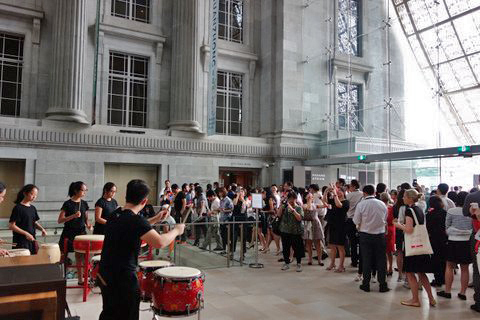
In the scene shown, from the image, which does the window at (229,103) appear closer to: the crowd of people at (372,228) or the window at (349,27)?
the window at (349,27)

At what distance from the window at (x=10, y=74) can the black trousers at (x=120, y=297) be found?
1453 cm

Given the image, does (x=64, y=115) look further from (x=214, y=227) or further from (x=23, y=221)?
(x=23, y=221)

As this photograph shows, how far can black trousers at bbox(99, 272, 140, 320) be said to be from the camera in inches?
127

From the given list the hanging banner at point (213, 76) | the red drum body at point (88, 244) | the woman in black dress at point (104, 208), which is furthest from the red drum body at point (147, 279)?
the hanging banner at point (213, 76)

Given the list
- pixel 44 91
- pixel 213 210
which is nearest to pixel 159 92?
pixel 44 91

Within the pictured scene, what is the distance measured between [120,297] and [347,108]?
19.9 metres

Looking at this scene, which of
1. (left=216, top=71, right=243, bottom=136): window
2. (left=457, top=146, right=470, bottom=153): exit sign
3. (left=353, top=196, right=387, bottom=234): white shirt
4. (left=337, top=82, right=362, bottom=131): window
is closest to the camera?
(left=353, top=196, right=387, bottom=234): white shirt

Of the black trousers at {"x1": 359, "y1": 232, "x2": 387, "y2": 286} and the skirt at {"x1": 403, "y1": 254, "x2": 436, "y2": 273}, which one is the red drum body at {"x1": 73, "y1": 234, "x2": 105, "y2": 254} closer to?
the black trousers at {"x1": 359, "y1": 232, "x2": 387, "y2": 286}

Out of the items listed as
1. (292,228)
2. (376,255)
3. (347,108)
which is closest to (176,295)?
(376,255)

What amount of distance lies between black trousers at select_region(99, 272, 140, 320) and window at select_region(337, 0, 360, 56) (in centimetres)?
2077

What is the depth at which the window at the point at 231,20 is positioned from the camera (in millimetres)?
19594

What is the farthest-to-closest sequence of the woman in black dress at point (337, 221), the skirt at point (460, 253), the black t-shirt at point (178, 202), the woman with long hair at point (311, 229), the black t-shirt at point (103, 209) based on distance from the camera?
1. the black t-shirt at point (178, 202)
2. the woman with long hair at point (311, 229)
3. the woman in black dress at point (337, 221)
4. the black t-shirt at point (103, 209)
5. the skirt at point (460, 253)

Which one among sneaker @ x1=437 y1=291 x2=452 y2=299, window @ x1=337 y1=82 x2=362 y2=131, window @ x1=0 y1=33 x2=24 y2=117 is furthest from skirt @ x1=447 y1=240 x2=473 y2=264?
window @ x1=0 y1=33 x2=24 y2=117

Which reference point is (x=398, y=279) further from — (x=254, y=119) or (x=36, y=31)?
(x=36, y=31)
